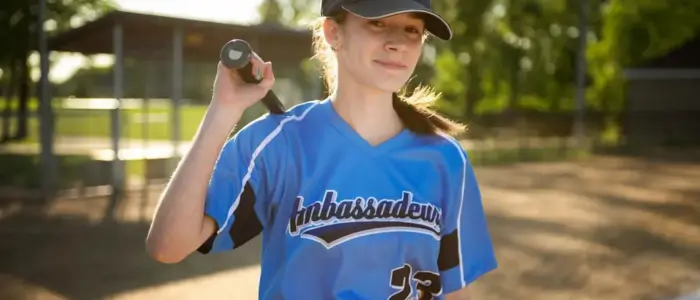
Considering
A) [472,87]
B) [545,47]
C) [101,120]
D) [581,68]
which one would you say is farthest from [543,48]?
[101,120]

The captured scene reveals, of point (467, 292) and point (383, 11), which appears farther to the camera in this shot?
point (467, 292)

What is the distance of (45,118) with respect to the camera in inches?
439

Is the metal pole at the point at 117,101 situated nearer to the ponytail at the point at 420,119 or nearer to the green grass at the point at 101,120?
the green grass at the point at 101,120

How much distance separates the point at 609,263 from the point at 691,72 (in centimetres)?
2204

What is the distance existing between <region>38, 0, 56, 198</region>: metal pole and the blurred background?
2 centimetres

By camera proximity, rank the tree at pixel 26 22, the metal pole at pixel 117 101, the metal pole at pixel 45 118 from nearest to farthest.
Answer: the metal pole at pixel 45 118, the metal pole at pixel 117 101, the tree at pixel 26 22

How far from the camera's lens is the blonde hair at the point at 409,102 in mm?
1806

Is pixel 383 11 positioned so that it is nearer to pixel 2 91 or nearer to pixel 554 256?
pixel 554 256

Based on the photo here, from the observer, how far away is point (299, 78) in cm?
1473

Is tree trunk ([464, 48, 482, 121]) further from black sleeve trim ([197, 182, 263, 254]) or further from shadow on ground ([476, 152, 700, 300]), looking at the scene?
black sleeve trim ([197, 182, 263, 254])

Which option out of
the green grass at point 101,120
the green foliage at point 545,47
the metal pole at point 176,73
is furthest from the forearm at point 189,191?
the green foliage at point 545,47

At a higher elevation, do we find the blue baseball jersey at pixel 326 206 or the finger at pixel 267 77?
the finger at pixel 267 77

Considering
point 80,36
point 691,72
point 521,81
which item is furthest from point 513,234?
point 521,81

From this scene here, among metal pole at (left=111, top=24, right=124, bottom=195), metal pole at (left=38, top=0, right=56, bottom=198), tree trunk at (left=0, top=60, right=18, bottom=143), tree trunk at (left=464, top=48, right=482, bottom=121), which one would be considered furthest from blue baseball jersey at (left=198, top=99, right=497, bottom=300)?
tree trunk at (left=464, top=48, right=482, bottom=121)
